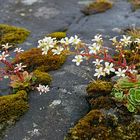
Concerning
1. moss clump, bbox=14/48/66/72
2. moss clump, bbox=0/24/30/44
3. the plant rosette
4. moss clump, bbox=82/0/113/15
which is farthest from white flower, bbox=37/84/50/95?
moss clump, bbox=82/0/113/15

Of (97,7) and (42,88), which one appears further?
(97,7)

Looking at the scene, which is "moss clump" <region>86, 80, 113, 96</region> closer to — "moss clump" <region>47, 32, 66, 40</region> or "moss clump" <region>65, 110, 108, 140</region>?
"moss clump" <region>65, 110, 108, 140</region>

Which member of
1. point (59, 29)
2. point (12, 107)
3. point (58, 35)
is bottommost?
point (59, 29)

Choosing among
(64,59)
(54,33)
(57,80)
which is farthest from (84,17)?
(57,80)

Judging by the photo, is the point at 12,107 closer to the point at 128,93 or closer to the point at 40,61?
the point at 40,61

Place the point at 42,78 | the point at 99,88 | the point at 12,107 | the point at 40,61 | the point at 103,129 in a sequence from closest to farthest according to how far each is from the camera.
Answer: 1. the point at 103,129
2. the point at 12,107
3. the point at 99,88
4. the point at 42,78
5. the point at 40,61

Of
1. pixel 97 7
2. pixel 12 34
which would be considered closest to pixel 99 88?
pixel 12 34
